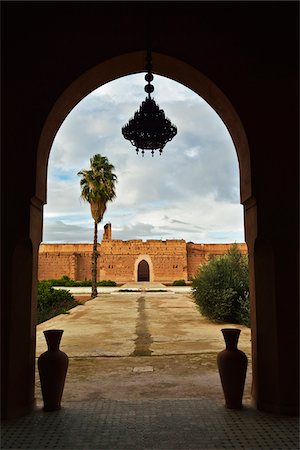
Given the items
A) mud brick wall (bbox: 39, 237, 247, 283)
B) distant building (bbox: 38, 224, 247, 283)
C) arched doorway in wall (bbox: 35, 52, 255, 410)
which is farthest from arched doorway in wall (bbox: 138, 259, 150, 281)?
arched doorway in wall (bbox: 35, 52, 255, 410)

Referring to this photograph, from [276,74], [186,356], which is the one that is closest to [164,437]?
[186,356]

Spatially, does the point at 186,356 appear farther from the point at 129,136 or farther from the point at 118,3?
the point at 118,3

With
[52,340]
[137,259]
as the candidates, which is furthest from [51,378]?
[137,259]

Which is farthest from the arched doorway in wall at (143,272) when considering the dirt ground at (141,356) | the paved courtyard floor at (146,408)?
the paved courtyard floor at (146,408)

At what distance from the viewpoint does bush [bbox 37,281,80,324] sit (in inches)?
476

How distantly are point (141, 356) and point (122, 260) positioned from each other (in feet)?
97.5

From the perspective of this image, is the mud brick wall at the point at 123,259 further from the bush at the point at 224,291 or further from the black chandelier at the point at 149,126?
the black chandelier at the point at 149,126

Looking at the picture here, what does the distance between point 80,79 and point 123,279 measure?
109ft

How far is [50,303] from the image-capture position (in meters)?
13.8

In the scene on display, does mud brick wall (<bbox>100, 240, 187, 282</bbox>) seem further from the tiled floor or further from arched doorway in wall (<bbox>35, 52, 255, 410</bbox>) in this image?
the tiled floor

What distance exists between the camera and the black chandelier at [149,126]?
371cm

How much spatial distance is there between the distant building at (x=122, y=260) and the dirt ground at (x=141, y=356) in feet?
80.9

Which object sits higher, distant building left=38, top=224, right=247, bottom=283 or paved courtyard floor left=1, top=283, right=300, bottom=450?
distant building left=38, top=224, right=247, bottom=283

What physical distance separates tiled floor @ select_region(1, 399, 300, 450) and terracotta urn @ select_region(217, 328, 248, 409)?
4.4 inches
